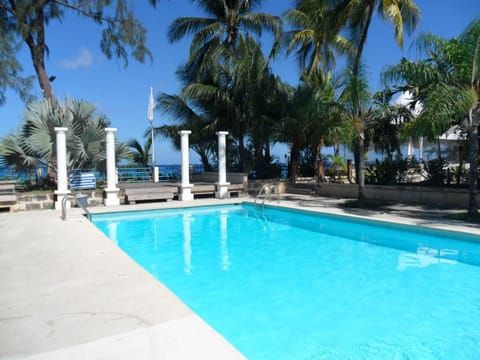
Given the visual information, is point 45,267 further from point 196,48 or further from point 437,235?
point 196,48

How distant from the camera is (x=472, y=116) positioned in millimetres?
8500

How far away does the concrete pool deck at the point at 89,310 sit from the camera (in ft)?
9.17

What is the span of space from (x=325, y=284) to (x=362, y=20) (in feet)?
30.1

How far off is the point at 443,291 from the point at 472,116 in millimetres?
5279

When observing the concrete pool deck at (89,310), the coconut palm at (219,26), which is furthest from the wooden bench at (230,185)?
the concrete pool deck at (89,310)

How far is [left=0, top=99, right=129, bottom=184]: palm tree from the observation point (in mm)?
11484

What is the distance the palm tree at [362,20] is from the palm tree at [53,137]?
8467mm

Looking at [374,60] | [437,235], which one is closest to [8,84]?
[374,60]

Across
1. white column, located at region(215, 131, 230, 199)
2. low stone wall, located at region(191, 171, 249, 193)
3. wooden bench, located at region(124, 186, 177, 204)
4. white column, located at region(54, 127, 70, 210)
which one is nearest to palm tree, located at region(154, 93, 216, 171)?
low stone wall, located at region(191, 171, 249, 193)

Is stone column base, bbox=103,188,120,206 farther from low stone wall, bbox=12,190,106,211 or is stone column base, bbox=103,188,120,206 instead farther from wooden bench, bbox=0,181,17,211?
wooden bench, bbox=0,181,17,211

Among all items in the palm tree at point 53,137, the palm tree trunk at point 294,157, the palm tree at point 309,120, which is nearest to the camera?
the palm tree at point 53,137

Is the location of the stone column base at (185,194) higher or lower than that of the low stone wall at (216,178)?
lower

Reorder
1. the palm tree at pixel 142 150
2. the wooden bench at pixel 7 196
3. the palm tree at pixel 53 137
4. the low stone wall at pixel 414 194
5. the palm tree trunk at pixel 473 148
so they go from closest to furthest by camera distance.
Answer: the palm tree trunk at pixel 473 148 → the wooden bench at pixel 7 196 → the low stone wall at pixel 414 194 → the palm tree at pixel 53 137 → the palm tree at pixel 142 150

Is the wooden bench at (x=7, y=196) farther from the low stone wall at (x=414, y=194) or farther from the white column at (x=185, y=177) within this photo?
the low stone wall at (x=414, y=194)
